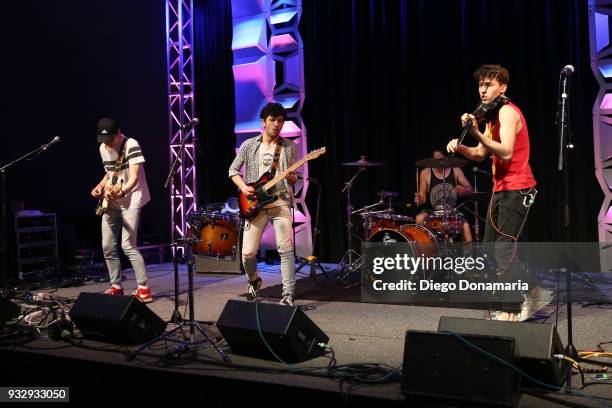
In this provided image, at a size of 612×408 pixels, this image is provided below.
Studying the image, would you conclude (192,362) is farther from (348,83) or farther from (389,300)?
(348,83)

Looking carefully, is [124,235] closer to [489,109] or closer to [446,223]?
[446,223]

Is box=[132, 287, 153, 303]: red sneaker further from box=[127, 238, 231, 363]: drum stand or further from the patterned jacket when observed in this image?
Answer: box=[127, 238, 231, 363]: drum stand

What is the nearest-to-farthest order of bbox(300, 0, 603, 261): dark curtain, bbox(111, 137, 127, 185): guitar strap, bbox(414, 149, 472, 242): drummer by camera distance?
1. bbox(111, 137, 127, 185): guitar strap
2. bbox(414, 149, 472, 242): drummer
3. bbox(300, 0, 603, 261): dark curtain

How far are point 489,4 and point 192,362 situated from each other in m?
6.53

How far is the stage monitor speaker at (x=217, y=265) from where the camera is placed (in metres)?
8.58

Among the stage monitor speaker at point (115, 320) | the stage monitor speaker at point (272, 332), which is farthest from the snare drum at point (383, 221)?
the stage monitor speaker at point (115, 320)

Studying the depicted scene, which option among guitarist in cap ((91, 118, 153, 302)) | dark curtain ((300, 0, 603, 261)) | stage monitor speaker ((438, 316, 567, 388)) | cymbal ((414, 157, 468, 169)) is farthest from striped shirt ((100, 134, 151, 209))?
stage monitor speaker ((438, 316, 567, 388))

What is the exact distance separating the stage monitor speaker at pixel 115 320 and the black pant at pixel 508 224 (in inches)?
106

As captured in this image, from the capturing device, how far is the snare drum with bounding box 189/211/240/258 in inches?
334

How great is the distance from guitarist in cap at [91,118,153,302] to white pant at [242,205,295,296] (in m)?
1.24

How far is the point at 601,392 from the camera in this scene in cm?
321

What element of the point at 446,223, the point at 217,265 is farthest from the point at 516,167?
the point at 217,265

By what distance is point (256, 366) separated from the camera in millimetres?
3840

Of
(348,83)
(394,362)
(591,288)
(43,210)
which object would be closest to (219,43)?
(348,83)
